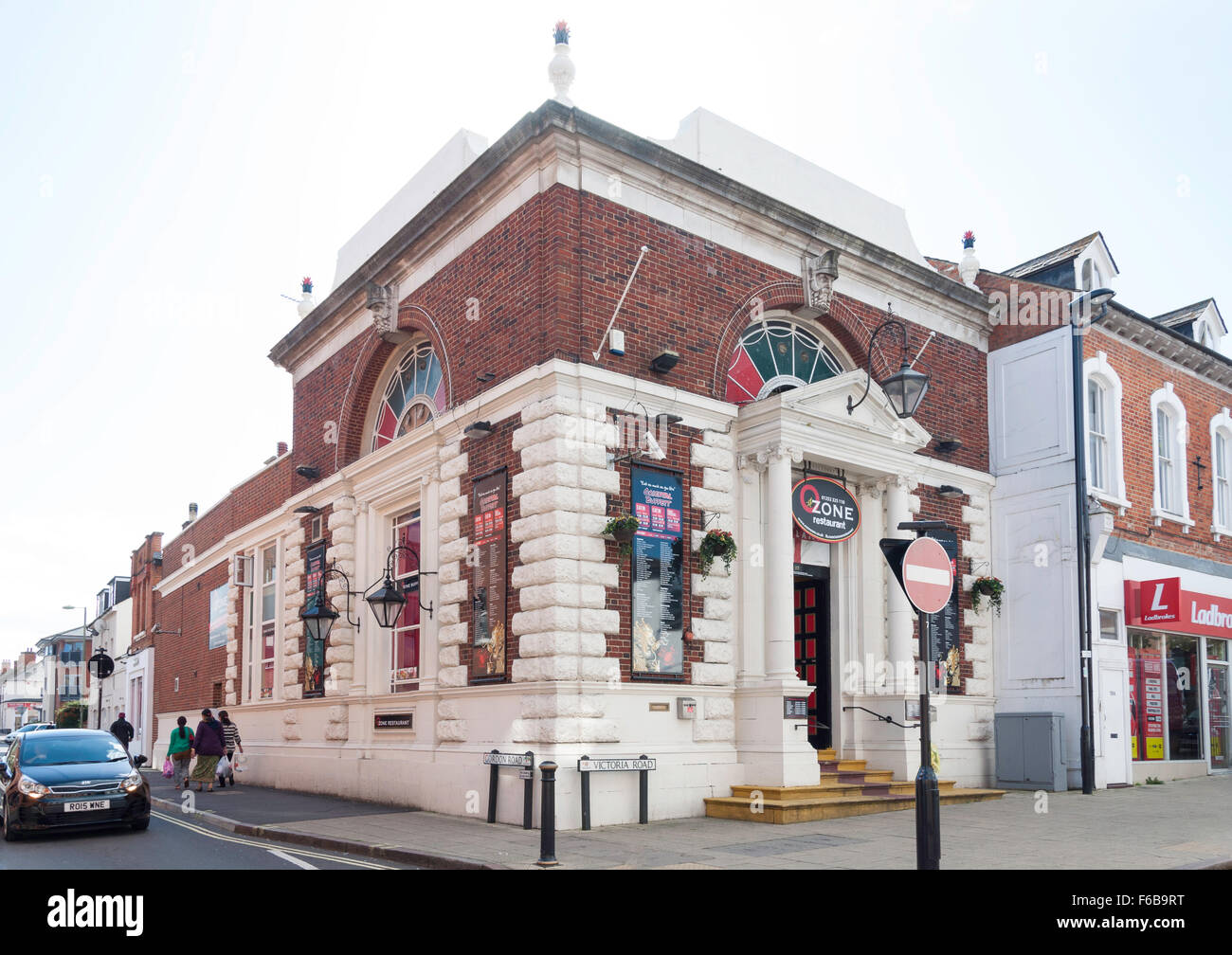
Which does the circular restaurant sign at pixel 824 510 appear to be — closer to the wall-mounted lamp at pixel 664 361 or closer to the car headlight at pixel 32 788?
the wall-mounted lamp at pixel 664 361

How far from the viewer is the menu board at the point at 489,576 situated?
46.5ft

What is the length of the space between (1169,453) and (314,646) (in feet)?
54.0

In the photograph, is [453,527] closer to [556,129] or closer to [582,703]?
[582,703]

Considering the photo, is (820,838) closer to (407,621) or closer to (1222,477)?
(407,621)

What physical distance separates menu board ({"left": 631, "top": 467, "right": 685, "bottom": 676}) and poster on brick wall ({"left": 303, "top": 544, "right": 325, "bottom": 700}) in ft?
24.3

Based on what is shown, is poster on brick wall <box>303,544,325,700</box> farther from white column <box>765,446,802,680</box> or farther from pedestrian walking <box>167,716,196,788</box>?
white column <box>765,446,802,680</box>

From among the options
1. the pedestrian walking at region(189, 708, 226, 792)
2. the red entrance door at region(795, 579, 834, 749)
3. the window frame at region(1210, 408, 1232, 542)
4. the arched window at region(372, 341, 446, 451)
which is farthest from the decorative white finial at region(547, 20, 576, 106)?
the window frame at region(1210, 408, 1232, 542)

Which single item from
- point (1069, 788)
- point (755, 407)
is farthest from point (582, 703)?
point (1069, 788)

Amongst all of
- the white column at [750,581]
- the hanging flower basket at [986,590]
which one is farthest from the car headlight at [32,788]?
the hanging flower basket at [986,590]

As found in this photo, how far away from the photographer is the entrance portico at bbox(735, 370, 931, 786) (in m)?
14.3

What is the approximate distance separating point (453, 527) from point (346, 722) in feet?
16.0

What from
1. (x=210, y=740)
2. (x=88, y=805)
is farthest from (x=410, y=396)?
(x=88, y=805)

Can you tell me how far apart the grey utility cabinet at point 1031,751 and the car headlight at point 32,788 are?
1384 centimetres

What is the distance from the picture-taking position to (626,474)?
14031 millimetres
